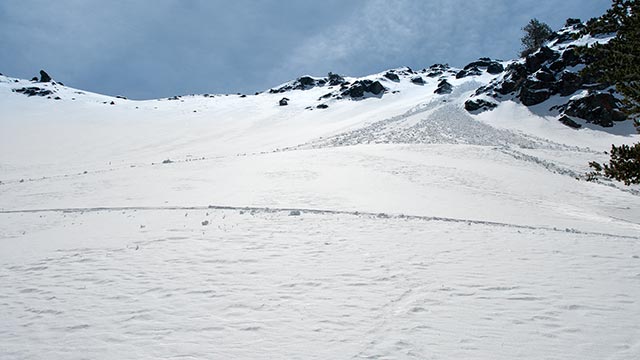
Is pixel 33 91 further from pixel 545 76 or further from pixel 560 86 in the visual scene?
pixel 560 86

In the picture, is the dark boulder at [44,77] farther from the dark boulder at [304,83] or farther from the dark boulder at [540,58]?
the dark boulder at [540,58]

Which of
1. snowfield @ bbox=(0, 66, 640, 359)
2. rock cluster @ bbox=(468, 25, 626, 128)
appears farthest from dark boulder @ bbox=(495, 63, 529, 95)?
snowfield @ bbox=(0, 66, 640, 359)

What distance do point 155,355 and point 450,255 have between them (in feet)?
26.9

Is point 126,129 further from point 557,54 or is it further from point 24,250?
point 557,54

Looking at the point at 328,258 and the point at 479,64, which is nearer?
the point at 328,258

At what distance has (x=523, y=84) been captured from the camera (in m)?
65.6

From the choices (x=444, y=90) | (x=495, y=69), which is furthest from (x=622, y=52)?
(x=495, y=69)

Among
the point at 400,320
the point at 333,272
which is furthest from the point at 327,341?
the point at 333,272

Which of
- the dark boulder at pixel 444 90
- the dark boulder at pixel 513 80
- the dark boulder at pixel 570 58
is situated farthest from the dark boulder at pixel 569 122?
the dark boulder at pixel 444 90

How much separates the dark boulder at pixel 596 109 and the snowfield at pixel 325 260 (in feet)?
82.6

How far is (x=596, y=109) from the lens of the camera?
50.7 meters

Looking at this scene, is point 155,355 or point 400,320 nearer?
point 155,355

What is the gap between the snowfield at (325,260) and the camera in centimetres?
599

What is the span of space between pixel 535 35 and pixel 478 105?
131 ft
